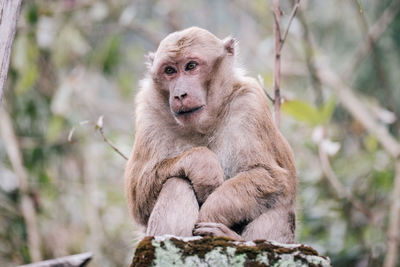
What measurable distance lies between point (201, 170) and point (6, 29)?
159cm

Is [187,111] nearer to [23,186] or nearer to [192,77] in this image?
[192,77]

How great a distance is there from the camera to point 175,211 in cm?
381

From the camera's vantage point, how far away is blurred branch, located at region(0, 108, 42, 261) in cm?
794

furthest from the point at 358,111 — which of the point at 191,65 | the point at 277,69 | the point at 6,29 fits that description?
the point at 6,29

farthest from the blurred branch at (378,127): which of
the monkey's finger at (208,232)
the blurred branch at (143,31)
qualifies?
the monkey's finger at (208,232)

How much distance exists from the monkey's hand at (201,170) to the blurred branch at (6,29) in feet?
4.51

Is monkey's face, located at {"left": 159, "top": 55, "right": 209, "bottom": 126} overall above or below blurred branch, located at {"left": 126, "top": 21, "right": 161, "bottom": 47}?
below

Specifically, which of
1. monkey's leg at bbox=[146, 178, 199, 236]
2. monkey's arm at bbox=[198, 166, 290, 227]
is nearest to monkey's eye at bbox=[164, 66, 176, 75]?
monkey's leg at bbox=[146, 178, 199, 236]

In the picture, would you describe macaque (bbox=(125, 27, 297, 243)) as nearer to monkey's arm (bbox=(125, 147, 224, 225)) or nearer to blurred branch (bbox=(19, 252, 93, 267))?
monkey's arm (bbox=(125, 147, 224, 225))

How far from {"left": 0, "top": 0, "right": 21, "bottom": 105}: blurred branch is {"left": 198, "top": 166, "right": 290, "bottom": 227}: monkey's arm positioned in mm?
1602

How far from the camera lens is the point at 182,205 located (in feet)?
12.6

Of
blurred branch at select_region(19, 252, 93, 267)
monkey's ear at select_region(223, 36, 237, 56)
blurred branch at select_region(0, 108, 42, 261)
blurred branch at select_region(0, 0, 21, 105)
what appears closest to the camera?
blurred branch at select_region(0, 0, 21, 105)

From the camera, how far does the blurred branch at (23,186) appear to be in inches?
312

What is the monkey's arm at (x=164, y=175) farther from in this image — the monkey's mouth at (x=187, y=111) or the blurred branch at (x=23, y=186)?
the blurred branch at (x=23, y=186)
